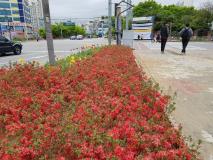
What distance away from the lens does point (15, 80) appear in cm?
554

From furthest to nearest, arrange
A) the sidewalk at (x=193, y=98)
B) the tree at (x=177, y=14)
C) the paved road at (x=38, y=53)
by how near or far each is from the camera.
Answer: the tree at (x=177, y=14) → the paved road at (x=38, y=53) → the sidewalk at (x=193, y=98)

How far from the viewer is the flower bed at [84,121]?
2576 millimetres

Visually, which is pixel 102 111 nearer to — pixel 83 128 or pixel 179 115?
pixel 83 128

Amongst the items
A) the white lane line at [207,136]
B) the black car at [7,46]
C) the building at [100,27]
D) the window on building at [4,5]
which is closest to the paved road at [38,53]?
the black car at [7,46]

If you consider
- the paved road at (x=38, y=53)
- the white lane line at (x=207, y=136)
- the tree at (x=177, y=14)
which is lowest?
the paved road at (x=38, y=53)

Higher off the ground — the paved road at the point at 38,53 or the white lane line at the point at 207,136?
the white lane line at the point at 207,136

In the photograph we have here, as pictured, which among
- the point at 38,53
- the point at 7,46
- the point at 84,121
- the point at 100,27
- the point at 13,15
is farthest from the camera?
the point at 100,27

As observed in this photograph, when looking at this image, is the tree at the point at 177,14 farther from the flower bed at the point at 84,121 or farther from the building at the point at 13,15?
the flower bed at the point at 84,121

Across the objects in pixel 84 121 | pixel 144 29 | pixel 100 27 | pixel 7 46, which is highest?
pixel 100 27

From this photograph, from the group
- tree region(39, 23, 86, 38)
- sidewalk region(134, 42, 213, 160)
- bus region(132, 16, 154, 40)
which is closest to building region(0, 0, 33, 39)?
A: tree region(39, 23, 86, 38)

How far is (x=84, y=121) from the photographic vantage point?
10.4 feet

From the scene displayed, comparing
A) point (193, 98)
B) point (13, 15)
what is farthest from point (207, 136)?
point (13, 15)

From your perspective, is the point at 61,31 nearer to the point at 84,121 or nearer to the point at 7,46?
the point at 7,46

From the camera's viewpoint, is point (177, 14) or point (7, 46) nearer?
point (7, 46)
